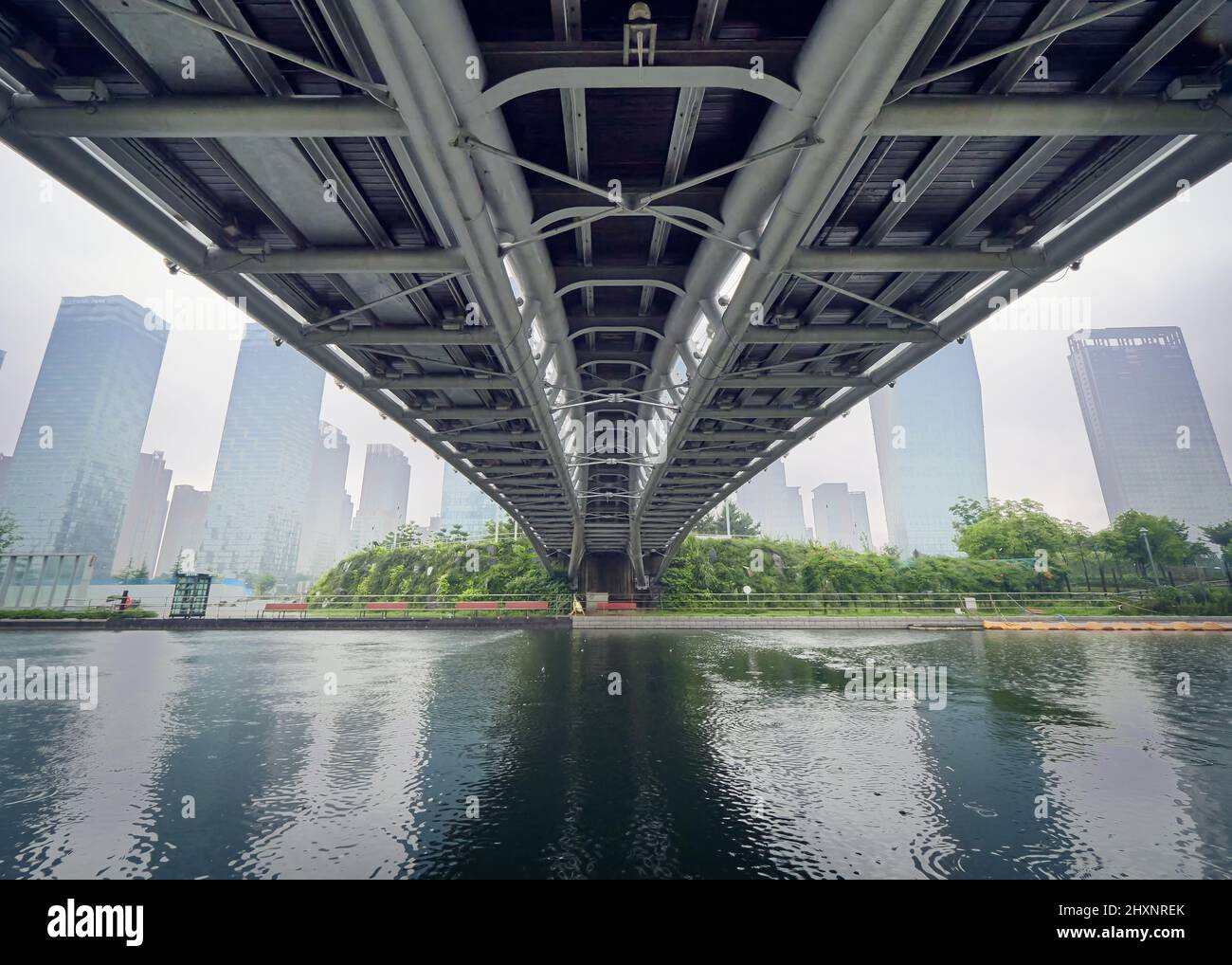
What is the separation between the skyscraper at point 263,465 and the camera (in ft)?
Result: 509

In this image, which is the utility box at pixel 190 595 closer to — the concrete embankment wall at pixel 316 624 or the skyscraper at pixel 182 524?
the concrete embankment wall at pixel 316 624

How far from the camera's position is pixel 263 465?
16538cm

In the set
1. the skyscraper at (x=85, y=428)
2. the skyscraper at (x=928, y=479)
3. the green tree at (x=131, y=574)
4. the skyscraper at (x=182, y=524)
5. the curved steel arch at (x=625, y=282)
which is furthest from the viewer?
the skyscraper at (x=928, y=479)

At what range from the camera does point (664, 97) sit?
6953mm

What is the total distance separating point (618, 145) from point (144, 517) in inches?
8794

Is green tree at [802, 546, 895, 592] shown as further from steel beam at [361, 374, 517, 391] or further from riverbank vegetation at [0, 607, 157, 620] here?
riverbank vegetation at [0, 607, 157, 620]

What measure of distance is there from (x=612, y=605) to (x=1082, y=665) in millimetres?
33463

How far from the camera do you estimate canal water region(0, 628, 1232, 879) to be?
6113mm

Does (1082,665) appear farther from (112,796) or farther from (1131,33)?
(112,796)

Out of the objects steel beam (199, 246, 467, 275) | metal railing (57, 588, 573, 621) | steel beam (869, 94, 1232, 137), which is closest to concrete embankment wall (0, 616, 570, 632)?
metal railing (57, 588, 573, 621)

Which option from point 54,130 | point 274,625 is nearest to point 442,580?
point 274,625

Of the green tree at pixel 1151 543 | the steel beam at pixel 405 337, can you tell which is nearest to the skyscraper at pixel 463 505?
the green tree at pixel 1151 543

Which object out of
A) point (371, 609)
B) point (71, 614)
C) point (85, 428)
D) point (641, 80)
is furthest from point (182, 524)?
point (641, 80)

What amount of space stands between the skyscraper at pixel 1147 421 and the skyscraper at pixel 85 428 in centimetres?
23992
